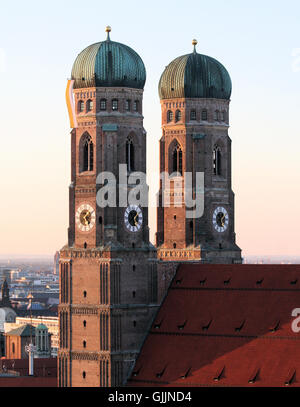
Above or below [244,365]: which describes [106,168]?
above

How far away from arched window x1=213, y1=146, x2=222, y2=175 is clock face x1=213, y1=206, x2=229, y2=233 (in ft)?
10.4

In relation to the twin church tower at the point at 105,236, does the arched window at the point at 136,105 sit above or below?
above

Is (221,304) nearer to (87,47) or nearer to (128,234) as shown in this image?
(128,234)

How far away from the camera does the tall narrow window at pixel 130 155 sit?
408 ft

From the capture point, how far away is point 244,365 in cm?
11781

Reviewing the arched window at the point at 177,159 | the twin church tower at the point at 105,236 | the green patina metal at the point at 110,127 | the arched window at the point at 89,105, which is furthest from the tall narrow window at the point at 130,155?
the arched window at the point at 177,159

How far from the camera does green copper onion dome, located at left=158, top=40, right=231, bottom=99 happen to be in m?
133

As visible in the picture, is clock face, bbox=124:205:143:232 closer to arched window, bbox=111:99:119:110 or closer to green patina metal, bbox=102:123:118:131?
green patina metal, bbox=102:123:118:131

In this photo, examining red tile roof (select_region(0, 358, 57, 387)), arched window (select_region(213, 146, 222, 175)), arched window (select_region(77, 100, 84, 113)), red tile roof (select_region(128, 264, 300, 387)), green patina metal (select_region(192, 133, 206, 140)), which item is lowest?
red tile roof (select_region(0, 358, 57, 387))

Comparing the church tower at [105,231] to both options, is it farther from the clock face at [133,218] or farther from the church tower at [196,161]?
the church tower at [196,161]

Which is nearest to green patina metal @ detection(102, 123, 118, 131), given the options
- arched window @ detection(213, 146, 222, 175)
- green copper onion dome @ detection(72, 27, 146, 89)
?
green copper onion dome @ detection(72, 27, 146, 89)

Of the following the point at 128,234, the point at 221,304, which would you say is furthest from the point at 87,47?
the point at 221,304

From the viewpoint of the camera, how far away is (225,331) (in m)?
121
